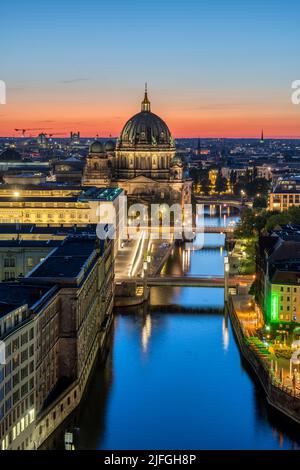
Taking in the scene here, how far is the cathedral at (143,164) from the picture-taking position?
74.7m

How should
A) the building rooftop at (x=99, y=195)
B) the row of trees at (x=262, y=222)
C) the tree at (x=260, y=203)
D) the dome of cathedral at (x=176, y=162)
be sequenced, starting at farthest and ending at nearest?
the tree at (x=260, y=203)
the dome of cathedral at (x=176, y=162)
the building rooftop at (x=99, y=195)
the row of trees at (x=262, y=222)

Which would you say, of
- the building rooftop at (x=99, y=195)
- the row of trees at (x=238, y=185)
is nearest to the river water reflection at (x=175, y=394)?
the building rooftop at (x=99, y=195)

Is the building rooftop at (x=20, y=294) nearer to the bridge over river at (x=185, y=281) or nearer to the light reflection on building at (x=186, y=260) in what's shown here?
the bridge over river at (x=185, y=281)

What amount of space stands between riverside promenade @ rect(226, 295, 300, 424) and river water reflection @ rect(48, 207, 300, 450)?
0.28m

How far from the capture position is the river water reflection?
23.1 meters

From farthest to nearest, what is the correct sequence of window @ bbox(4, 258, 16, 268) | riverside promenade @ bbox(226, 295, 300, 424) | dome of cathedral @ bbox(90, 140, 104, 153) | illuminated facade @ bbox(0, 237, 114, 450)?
dome of cathedral @ bbox(90, 140, 104, 153), window @ bbox(4, 258, 16, 268), riverside promenade @ bbox(226, 295, 300, 424), illuminated facade @ bbox(0, 237, 114, 450)

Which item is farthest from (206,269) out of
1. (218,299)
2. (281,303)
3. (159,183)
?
(159,183)

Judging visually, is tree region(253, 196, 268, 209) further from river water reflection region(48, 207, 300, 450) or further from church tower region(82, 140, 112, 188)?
river water reflection region(48, 207, 300, 450)

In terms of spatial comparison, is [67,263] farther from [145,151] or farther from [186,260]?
[145,151]

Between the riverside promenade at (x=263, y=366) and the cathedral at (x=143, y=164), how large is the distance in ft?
126

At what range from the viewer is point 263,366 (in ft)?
89.7

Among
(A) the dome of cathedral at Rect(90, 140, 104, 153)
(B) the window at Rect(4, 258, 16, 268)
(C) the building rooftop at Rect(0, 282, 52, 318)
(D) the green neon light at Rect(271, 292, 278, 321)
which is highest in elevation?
(A) the dome of cathedral at Rect(90, 140, 104, 153)

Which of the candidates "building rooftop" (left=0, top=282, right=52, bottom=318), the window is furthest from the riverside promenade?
the window
